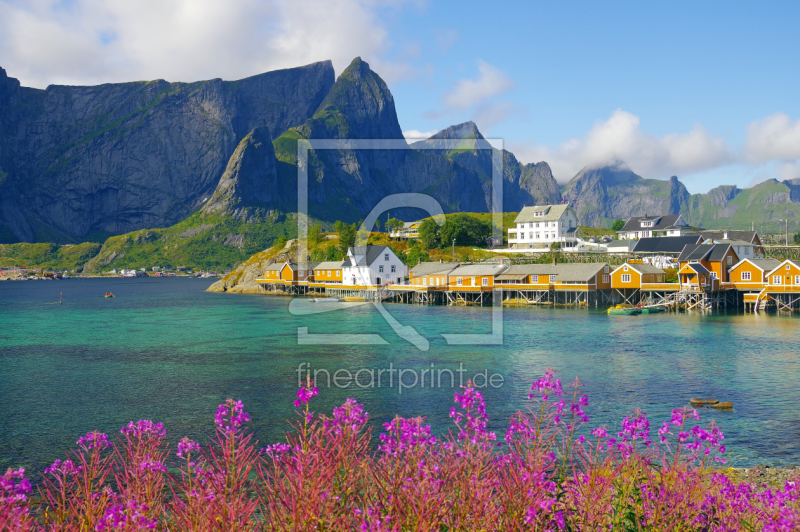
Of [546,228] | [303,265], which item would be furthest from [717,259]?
[303,265]

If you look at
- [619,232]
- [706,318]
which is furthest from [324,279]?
[619,232]

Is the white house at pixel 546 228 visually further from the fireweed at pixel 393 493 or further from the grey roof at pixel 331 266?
the fireweed at pixel 393 493

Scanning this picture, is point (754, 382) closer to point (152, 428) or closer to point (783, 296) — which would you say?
point (152, 428)

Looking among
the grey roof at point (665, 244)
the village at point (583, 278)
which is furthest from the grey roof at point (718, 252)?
the grey roof at point (665, 244)

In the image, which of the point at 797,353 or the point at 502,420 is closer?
the point at 502,420

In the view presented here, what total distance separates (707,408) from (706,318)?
51.5m

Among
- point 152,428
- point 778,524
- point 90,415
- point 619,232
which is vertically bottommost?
point 90,415

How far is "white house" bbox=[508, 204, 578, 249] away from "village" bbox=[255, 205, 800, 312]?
531 mm

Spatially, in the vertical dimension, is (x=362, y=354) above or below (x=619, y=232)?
below

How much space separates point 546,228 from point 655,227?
99.6ft

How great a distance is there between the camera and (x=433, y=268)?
110812 mm

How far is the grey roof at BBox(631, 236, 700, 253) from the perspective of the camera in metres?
114

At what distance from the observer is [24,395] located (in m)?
36.0

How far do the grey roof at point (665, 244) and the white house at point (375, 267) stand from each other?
5088cm
